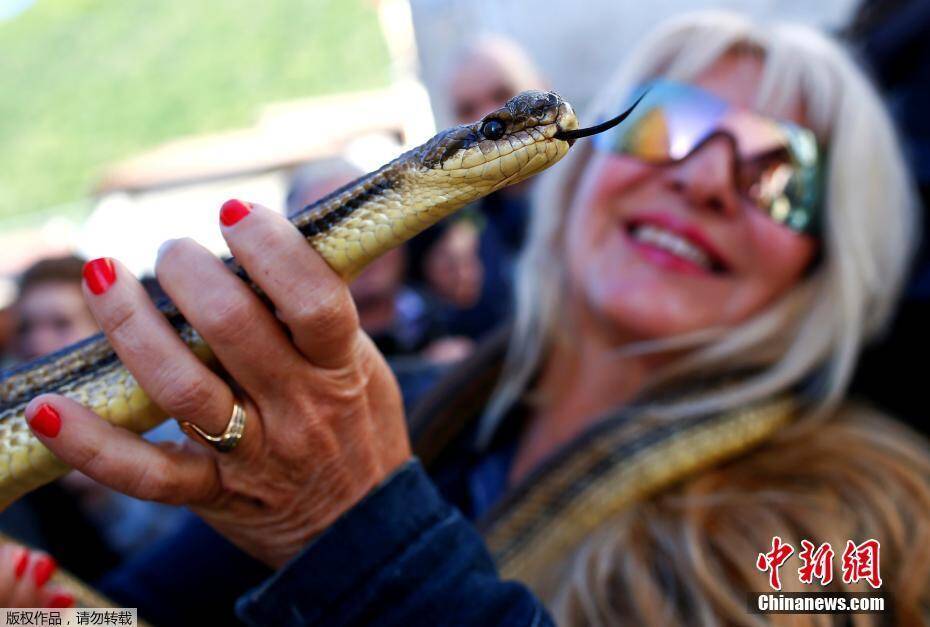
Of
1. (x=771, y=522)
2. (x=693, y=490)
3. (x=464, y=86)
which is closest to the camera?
(x=771, y=522)

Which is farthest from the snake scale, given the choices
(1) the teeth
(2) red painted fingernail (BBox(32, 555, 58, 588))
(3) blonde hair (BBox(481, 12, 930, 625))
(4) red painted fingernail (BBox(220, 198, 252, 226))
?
(1) the teeth

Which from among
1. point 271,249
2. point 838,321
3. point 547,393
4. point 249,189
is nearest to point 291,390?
point 271,249

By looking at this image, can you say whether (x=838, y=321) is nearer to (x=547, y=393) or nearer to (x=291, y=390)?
(x=547, y=393)

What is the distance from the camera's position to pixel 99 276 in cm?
100

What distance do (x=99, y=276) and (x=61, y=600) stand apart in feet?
2.36

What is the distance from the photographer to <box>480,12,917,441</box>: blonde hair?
2111 millimetres

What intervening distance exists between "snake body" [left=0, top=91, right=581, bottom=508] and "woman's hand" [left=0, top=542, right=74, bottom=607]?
20 cm

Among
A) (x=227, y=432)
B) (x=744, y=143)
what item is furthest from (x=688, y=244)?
(x=227, y=432)

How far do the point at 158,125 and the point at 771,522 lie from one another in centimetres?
2937

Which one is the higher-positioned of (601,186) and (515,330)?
(601,186)

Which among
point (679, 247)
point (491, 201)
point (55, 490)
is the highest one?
point (679, 247)

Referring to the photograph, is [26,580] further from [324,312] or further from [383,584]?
[324,312]

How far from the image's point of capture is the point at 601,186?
2.24m

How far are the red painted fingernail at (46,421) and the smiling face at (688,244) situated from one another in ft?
5.04
